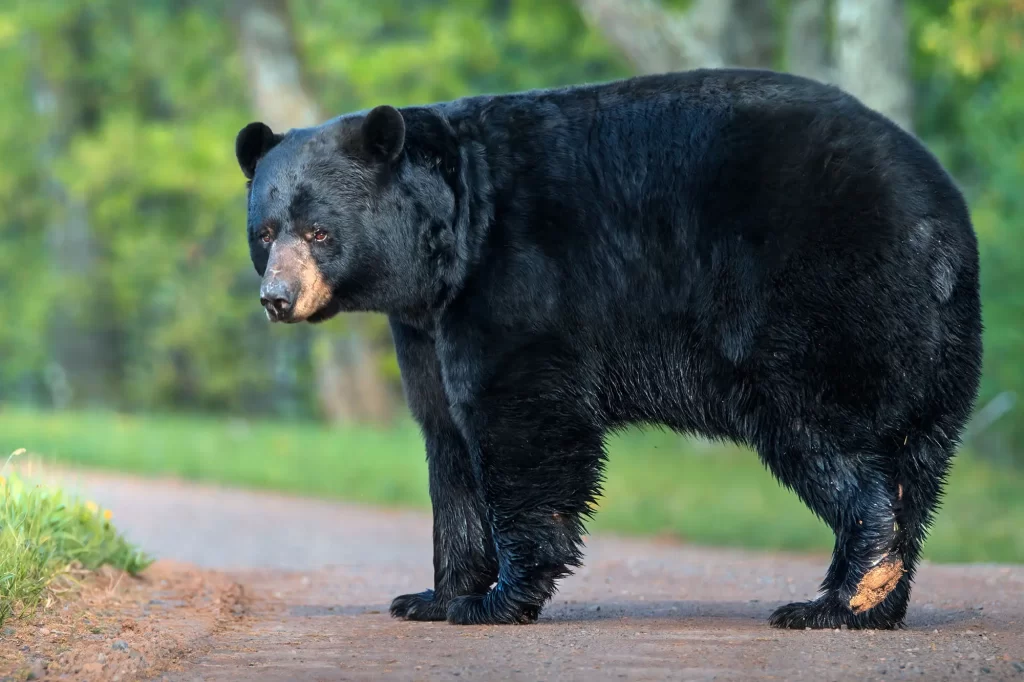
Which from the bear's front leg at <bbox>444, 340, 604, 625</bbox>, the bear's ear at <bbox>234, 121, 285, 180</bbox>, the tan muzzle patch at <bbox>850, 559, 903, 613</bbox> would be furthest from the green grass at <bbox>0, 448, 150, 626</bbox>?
the tan muzzle patch at <bbox>850, 559, 903, 613</bbox>

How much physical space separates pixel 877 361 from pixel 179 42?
82.0ft

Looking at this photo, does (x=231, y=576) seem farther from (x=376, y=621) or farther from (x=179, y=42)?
(x=179, y=42)

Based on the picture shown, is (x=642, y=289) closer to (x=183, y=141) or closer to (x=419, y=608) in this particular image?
(x=419, y=608)

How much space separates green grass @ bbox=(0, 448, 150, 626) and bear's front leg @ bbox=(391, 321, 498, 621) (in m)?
1.64

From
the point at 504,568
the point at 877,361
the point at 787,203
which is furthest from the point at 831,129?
the point at 504,568

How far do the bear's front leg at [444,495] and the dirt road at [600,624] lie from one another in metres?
0.31

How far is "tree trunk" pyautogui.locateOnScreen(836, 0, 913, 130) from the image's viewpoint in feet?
47.1

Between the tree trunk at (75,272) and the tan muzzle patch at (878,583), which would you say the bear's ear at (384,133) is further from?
the tree trunk at (75,272)

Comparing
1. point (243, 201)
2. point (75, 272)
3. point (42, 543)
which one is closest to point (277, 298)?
point (42, 543)

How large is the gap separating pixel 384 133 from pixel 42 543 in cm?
262

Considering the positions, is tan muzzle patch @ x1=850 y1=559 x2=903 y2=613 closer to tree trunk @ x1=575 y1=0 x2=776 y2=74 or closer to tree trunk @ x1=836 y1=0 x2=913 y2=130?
tree trunk @ x1=836 y1=0 x2=913 y2=130

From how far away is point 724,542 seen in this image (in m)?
11.4

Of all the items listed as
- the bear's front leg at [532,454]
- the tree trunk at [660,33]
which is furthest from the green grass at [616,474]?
the bear's front leg at [532,454]

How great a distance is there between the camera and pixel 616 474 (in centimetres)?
1557
